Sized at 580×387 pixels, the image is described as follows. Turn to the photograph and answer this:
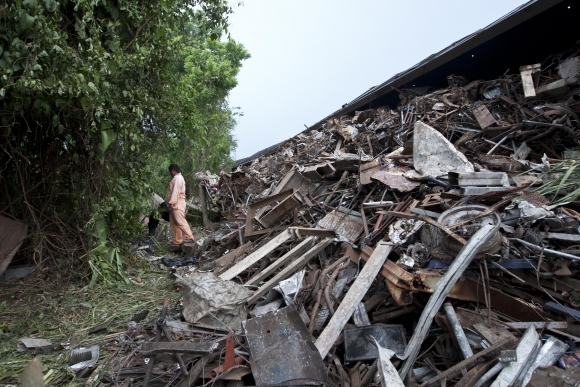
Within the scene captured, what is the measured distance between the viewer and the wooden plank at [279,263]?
4379mm

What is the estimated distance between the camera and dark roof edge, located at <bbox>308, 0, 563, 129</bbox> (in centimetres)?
561

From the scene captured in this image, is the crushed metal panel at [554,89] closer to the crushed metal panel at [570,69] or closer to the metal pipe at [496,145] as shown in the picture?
the crushed metal panel at [570,69]

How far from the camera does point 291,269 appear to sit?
14.0 feet

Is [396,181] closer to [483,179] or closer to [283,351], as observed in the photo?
[483,179]

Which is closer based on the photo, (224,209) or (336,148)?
(336,148)

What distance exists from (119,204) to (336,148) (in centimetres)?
426

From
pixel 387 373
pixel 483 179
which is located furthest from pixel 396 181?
pixel 387 373

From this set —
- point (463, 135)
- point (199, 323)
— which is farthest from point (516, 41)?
point (199, 323)

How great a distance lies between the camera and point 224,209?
9406mm

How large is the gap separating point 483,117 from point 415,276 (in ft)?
12.8

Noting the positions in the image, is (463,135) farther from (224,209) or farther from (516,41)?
(224,209)

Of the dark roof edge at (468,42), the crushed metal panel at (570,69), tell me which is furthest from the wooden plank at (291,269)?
the dark roof edge at (468,42)

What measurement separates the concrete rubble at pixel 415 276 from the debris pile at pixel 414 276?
0.05 feet

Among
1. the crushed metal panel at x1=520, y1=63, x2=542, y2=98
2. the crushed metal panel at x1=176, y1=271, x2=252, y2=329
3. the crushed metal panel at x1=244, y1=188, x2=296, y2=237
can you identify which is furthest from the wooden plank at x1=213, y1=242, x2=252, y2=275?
the crushed metal panel at x1=520, y1=63, x2=542, y2=98
